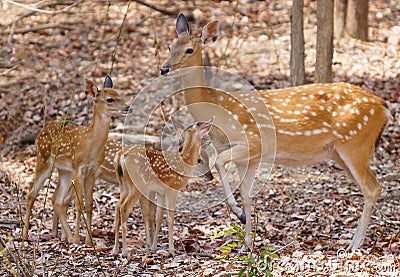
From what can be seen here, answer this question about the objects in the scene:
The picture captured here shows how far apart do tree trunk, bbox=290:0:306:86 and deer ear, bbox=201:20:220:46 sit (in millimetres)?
2303

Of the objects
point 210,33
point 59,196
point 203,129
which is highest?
point 210,33

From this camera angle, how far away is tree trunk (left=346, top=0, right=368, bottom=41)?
1263 centimetres

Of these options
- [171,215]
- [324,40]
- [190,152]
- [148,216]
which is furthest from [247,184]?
[324,40]

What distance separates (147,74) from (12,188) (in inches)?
162

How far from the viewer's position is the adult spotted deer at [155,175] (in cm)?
690

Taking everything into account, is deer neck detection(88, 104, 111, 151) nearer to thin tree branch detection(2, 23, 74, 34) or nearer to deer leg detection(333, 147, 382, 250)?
deer leg detection(333, 147, 382, 250)

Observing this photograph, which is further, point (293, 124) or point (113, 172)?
point (113, 172)

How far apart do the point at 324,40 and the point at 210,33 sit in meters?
2.17

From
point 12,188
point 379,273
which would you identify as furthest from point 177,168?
point 12,188

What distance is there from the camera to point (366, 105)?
24.7 ft

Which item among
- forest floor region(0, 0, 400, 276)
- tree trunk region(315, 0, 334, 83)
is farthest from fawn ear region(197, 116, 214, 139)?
tree trunk region(315, 0, 334, 83)

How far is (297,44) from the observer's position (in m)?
9.90

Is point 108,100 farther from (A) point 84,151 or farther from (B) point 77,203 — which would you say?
(B) point 77,203

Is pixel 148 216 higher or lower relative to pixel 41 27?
lower
